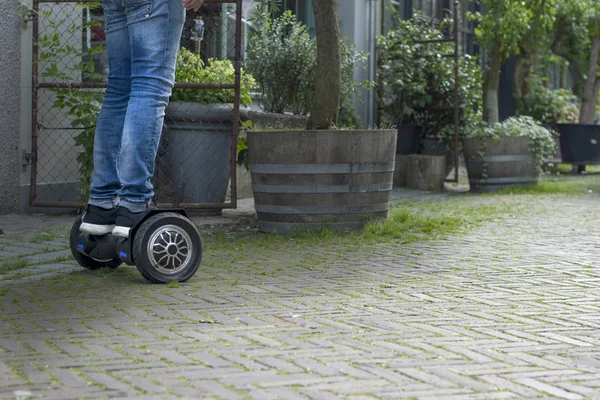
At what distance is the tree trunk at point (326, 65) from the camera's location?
6.68m

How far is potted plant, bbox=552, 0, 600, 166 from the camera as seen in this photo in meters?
14.8

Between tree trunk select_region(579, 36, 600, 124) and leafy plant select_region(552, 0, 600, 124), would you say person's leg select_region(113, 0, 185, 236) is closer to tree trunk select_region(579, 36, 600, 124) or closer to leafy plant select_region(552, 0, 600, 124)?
leafy plant select_region(552, 0, 600, 124)

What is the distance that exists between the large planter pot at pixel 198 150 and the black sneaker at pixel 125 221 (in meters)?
3.12

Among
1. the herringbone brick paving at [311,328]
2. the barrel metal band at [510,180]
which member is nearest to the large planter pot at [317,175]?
the herringbone brick paving at [311,328]

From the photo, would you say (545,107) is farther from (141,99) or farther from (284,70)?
(141,99)

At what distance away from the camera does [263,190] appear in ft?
21.3

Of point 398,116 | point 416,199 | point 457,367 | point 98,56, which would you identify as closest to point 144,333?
point 457,367

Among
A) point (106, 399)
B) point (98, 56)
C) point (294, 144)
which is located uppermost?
point (98, 56)

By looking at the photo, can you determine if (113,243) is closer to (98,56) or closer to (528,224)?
(528,224)

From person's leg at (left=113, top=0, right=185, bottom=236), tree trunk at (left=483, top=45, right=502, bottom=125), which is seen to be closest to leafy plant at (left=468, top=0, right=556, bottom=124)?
tree trunk at (left=483, top=45, right=502, bottom=125)

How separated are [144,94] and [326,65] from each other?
2.47 m

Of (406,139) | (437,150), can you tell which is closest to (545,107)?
(437,150)

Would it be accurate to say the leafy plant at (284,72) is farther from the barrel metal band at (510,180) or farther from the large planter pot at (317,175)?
the large planter pot at (317,175)

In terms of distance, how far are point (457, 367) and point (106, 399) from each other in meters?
1.01
